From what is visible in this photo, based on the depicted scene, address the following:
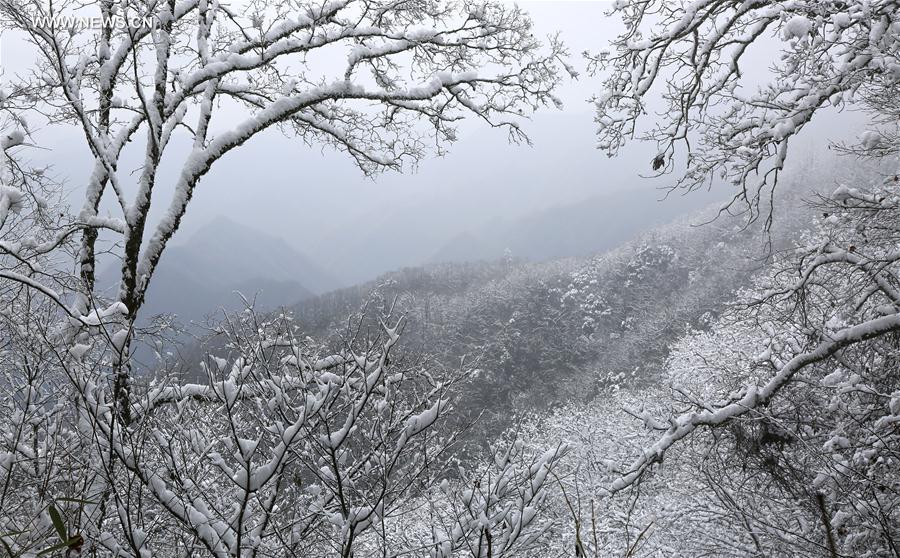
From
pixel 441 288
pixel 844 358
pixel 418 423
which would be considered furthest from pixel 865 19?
pixel 441 288

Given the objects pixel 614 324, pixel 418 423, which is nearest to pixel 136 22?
pixel 418 423

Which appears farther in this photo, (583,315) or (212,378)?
(583,315)

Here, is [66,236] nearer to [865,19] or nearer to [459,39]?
[459,39]

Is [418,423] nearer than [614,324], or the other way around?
[418,423]

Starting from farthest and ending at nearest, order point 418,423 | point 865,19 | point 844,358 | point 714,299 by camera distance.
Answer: point 714,299, point 844,358, point 865,19, point 418,423

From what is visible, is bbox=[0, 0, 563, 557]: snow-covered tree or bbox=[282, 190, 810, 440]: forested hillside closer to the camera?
bbox=[0, 0, 563, 557]: snow-covered tree

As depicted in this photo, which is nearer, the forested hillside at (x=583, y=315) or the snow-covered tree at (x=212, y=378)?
the snow-covered tree at (x=212, y=378)

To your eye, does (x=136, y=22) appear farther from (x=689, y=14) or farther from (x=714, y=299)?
(x=714, y=299)

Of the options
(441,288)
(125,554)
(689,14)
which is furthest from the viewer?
(441,288)

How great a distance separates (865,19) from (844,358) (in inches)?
116

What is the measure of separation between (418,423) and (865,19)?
3737 millimetres

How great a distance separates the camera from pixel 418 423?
8.49ft

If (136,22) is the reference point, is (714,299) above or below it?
below

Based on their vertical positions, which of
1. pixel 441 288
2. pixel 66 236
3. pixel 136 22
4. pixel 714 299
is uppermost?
pixel 441 288
